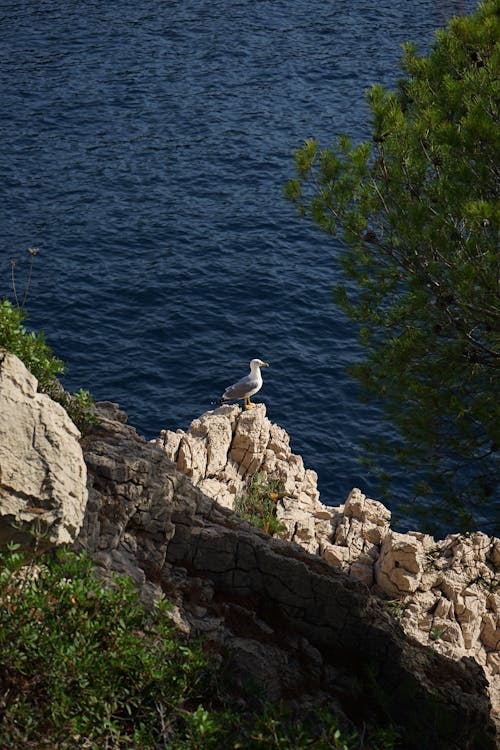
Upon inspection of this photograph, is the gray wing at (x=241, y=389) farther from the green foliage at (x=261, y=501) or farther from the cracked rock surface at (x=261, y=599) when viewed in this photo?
the cracked rock surface at (x=261, y=599)

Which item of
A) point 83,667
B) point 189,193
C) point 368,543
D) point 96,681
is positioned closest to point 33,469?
point 83,667

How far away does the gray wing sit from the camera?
29656mm

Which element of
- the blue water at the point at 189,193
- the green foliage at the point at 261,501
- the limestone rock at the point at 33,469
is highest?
the blue water at the point at 189,193

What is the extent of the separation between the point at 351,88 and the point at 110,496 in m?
41.6

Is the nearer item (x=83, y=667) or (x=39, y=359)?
(x=83, y=667)

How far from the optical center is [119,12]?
6025 cm

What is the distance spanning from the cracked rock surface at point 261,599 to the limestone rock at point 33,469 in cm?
253

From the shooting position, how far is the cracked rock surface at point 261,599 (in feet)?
45.9

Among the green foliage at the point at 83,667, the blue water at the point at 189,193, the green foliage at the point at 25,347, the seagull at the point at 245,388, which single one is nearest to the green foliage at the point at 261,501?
the blue water at the point at 189,193

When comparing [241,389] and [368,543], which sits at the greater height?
[241,389]

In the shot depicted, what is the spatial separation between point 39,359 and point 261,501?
11.7m

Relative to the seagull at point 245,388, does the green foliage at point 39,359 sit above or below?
below

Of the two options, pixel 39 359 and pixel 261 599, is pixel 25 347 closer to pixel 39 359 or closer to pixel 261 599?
pixel 39 359

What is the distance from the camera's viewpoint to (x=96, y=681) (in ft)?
33.2
